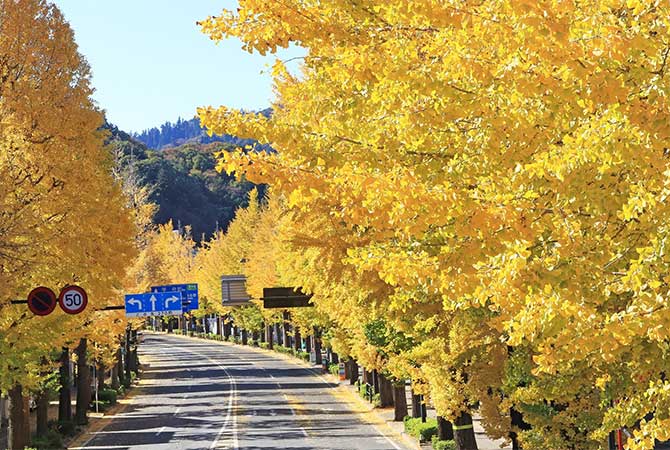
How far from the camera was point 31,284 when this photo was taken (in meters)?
24.6

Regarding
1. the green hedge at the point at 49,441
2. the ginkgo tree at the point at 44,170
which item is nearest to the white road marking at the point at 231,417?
the green hedge at the point at 49,441

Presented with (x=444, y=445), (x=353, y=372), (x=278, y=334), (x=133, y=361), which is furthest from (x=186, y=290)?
(x=278, y=334)

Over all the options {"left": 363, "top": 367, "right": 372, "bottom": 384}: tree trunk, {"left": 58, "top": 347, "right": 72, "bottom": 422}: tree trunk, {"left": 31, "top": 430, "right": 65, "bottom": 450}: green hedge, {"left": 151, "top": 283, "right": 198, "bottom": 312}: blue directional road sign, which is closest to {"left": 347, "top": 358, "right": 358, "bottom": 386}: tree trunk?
{"left": 363, "top": 367, "right": 372, "bottom": 384}: tree trunk

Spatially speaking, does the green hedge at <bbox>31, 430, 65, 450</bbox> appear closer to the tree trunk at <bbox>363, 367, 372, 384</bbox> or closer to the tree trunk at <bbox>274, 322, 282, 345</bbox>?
the tree trunk at <bbox>363, 367, 372, 384</bbox>

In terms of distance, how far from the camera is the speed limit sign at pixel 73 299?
Answer: 21344mm

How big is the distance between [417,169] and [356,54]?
1102 millimetres

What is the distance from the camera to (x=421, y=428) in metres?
32.6

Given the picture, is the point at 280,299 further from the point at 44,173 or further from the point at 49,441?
the point at 49,441

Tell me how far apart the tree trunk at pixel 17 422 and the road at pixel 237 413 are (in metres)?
4.71

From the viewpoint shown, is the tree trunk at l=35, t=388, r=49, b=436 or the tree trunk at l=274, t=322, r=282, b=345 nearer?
the tree trunk at l=35, t=388, r=49, b=436

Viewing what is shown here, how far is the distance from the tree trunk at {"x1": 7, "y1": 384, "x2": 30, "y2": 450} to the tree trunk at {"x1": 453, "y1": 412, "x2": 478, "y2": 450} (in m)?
13.3

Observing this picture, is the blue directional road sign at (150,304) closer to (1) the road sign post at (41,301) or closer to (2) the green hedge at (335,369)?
(1) the road sign post at (41,301)

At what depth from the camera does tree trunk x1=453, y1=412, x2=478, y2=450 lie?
2473cm

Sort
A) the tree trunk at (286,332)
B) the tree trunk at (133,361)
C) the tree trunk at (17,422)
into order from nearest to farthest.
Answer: the tree trunk at (17,422), the tree trunk at (133,361), the tree trunk at (286,332)
